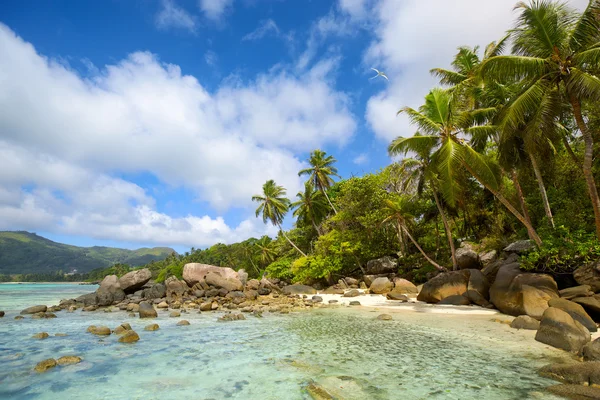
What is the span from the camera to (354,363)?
7043 mm

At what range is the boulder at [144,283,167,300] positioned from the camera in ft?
78.8

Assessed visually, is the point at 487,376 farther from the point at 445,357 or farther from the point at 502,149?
the point at 502,149

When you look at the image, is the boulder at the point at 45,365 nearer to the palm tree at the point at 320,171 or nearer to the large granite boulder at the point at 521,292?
the large granite boulder at the point at 521,292

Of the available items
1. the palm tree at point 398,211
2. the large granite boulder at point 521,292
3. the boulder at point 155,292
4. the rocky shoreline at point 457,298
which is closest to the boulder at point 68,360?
the rocky shoreline at point 457,298

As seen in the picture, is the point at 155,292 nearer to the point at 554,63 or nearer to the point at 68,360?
the point at 68,360

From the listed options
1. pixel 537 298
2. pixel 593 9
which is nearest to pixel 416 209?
pixel 537 298

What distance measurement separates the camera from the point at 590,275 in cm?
1137

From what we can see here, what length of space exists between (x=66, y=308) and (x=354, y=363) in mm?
20939

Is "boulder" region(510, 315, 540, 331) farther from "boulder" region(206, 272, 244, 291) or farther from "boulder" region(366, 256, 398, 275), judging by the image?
"boulder" region(206, 272, 244, 291)

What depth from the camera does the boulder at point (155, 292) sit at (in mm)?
24009

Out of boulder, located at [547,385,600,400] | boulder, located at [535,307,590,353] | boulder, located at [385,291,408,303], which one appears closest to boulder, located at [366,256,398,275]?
boulder, located at [385,291,408,303]

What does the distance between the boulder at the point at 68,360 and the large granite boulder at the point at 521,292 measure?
44.6ft

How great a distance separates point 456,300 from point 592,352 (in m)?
9.73

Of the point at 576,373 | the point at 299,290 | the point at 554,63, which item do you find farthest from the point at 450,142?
the point at 299,290
